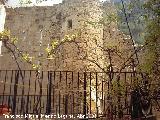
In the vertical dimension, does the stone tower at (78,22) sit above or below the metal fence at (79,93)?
above

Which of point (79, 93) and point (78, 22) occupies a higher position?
point (78, 22)

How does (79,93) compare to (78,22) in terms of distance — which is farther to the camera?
(78,22)

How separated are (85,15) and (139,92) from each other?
525 inches

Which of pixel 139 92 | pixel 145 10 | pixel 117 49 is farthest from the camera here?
pixel 117 49

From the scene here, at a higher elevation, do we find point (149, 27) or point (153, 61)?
point (149, 27)

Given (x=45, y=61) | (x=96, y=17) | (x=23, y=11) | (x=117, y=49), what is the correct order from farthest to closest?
(x=23, y=11)
(x=45, y=61)
(x=96, y=17)
(x=117, y=49)

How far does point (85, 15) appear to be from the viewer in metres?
21.4

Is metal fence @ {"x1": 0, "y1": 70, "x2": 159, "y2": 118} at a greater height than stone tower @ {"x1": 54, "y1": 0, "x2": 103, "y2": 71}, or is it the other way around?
stone tower @ {"x1": 54, "y1": 0, "x2": 103, "y2": 71}

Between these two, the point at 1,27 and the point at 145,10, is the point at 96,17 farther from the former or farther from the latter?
the point at 145,10

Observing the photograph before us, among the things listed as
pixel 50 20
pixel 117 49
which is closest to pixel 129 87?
pixel 117 49

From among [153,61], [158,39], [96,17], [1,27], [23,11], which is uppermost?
[23,11]

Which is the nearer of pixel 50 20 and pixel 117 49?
pixel 117 49

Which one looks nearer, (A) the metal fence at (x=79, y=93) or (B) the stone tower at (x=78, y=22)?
(A) the metal fence at (x=79, y=93)

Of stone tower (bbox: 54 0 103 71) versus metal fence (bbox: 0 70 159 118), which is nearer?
metal fence (bbox: 0 70 159 118)
